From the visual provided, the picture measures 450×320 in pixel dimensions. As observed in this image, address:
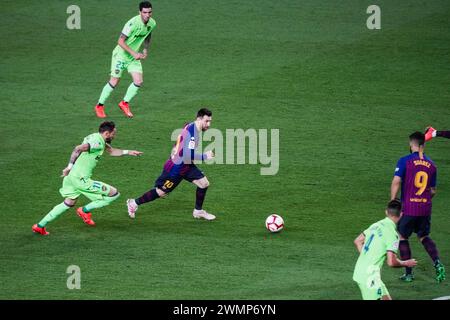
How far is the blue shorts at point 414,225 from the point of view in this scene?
13.1m

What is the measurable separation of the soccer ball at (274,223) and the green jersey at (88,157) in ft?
9.33

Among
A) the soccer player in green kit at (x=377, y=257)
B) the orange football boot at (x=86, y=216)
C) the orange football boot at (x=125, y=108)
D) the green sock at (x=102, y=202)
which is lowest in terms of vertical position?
the soccer player in green kit at (x=377, y=257)

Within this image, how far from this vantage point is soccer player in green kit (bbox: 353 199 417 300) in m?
11.0

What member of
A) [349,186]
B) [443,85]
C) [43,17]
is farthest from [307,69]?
[43,17]

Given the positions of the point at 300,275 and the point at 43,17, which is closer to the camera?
the point at 300,275

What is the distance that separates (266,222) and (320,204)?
1.63 metres

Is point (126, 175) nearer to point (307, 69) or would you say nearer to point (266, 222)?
point (266, 222)

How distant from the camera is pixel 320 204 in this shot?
1596cm

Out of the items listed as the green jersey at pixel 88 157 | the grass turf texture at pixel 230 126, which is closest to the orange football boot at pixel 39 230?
the grass turf texture at pixel 230 126

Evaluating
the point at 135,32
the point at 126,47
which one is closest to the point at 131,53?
the point at 126,47

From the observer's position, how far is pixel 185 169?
15.1 m

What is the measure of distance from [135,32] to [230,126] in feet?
8.99

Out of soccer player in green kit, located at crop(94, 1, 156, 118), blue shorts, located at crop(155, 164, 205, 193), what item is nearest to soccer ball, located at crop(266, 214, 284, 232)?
blue shorts, located at crop(155, 164, 205, 193)

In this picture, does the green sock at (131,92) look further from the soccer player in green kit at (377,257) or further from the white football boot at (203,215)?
the soccer player in green kit at (377,257)
